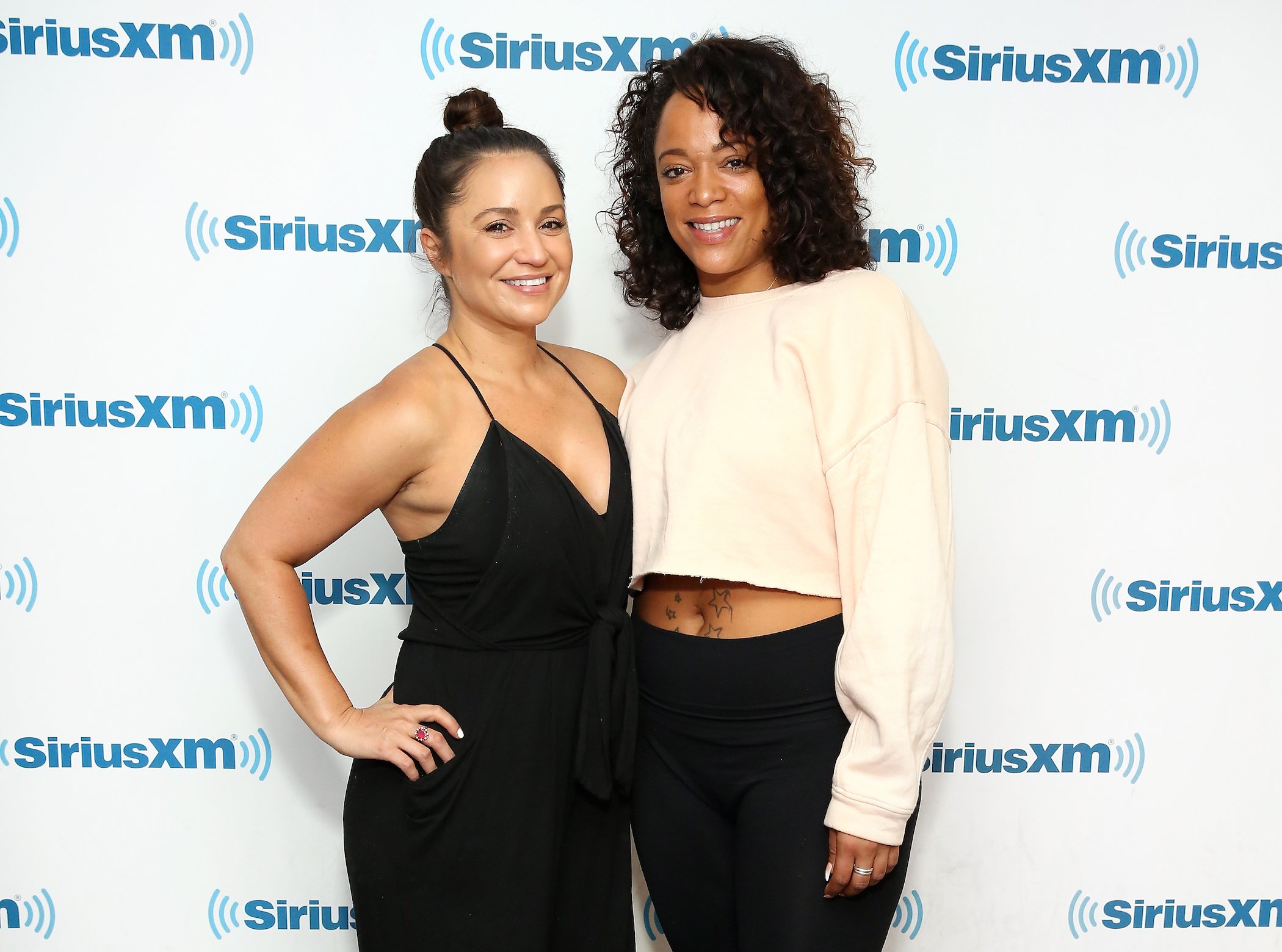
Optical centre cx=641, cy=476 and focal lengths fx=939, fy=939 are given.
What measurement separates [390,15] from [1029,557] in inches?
75.4

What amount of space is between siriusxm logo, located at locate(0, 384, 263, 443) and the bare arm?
0.66 m

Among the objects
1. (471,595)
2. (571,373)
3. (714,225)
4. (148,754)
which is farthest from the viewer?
(148,754)

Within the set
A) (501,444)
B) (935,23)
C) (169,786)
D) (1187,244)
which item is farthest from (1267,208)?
(169,786)

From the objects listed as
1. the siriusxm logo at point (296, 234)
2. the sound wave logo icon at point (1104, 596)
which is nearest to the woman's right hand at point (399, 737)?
the siriusxm logo at point (296, 234)

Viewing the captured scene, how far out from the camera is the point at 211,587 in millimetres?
2219

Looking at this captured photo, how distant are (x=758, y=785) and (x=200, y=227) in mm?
1675

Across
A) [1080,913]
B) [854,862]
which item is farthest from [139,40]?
[1080,913]

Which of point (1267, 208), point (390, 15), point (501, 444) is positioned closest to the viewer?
point (501, 444)

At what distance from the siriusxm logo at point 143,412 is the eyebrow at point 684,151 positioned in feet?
3.63

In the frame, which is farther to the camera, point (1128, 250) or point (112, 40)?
point (1128, 250)

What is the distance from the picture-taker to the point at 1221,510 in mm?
2260

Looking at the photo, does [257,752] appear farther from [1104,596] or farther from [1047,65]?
[1047,65]

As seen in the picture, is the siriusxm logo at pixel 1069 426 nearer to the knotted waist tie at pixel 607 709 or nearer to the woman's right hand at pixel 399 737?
the knotted waist tie at pixel 607 709

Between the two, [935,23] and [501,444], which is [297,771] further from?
[935,23]
